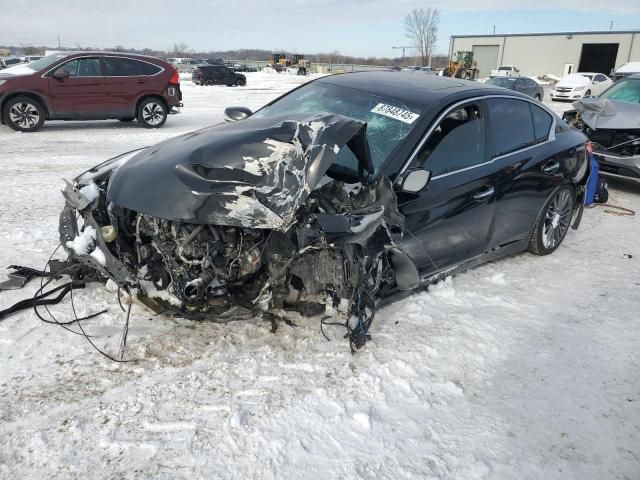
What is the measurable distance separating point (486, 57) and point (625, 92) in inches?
2162

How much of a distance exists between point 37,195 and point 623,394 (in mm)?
6354

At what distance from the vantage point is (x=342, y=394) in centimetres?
280

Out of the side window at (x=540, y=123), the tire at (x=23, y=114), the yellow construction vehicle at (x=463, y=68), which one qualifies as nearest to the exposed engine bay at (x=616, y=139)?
the side window at (x=540, y=123)

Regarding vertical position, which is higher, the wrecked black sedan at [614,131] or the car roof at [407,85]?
the car roof at [407,85]

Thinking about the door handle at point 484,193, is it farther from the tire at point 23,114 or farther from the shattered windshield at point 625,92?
the tire at point 23,114

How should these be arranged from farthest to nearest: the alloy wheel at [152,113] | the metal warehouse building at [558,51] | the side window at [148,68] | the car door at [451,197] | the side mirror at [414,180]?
1. the metal warehouse building at [558,51]
2. the alloy wheel at [152,113]
3. the side window at [148,68]
4. the car door at [451,197]
5. the side mirror at [414,180]

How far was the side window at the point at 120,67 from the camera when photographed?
1117 cm

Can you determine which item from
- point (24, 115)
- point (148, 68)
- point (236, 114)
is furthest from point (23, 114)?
point (236, 114)

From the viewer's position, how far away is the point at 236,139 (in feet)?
10.3

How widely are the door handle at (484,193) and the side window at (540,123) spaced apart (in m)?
1.06

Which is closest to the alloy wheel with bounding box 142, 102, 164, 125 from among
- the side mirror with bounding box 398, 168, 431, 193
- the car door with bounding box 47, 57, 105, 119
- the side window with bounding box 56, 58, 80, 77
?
the car door with bounding box 47, 57, 105, 119

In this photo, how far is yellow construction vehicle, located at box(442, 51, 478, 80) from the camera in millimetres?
33281

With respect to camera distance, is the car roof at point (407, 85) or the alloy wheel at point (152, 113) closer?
the car roof at point (407, 85)

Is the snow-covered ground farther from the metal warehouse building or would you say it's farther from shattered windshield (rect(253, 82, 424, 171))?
the metal warehouse building
